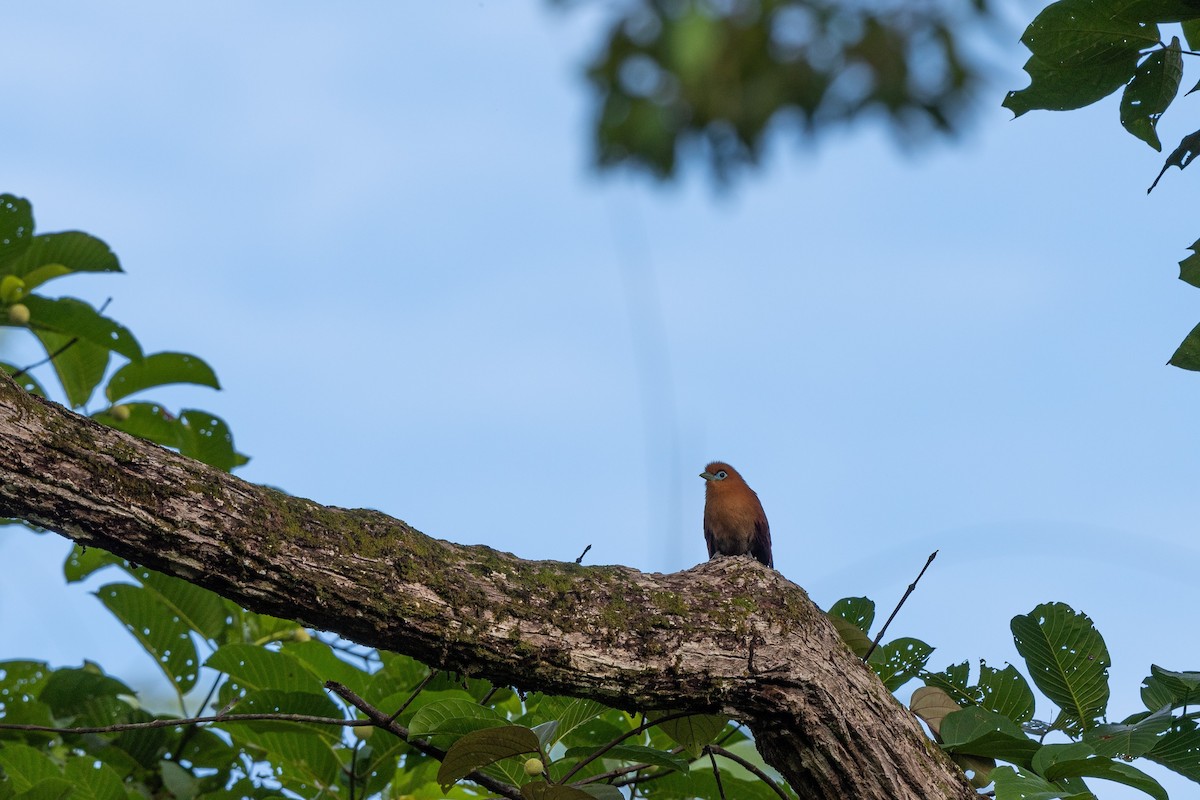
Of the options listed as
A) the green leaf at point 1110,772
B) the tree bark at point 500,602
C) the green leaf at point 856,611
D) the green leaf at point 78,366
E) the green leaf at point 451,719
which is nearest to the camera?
the tree bark at point 500,602

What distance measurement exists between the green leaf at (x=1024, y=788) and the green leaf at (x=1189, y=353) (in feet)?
3.16

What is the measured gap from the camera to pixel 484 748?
87.9 inches

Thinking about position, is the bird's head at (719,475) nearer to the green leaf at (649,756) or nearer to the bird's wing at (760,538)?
the bird's wing at (760,538)

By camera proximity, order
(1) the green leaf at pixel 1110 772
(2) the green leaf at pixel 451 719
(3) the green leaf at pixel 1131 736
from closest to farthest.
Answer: (1) the green leaf at pixel 1110 772 < (3) the green leaf at pixel 1131 736 < (2) the green leaf at pixel 451 719

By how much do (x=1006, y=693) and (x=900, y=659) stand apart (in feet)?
0.88

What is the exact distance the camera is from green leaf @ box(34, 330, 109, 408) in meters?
3.62

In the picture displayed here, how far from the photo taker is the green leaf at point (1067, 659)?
251 centimetres

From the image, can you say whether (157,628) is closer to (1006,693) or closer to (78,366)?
(78,366)

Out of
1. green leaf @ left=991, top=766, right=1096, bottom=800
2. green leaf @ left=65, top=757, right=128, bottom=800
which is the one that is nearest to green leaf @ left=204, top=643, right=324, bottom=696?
green leaf @ left=65, top=757, right=128, bottom=800

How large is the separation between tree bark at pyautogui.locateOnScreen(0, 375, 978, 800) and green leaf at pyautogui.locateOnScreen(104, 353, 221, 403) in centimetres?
Answer: 179

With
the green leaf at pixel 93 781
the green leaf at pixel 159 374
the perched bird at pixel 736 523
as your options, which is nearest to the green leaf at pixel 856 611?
the perched bird at pixel 736 523

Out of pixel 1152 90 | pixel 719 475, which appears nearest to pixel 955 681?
pixel 1152 90

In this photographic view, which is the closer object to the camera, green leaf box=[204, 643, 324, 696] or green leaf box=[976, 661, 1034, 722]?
green leaf box=[976, 661, 1034, 722]

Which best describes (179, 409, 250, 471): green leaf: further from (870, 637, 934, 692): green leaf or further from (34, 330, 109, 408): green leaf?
(870, 637, 934, 692): green leaf
